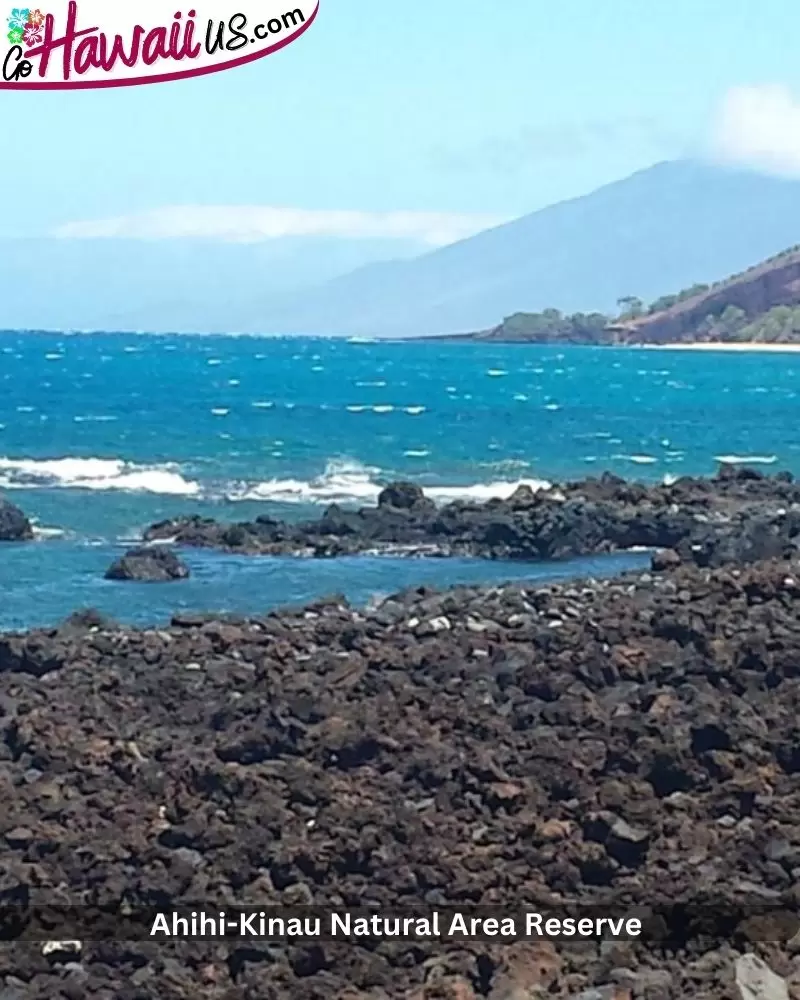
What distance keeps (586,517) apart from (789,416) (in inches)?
1613

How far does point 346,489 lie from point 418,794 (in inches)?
1006

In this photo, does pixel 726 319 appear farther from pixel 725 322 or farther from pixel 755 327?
pixel 755 327

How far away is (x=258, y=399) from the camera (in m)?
72.1

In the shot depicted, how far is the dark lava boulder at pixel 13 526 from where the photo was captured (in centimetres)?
2702

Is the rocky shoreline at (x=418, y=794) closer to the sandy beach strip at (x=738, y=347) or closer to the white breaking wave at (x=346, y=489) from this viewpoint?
the white breaking wave at (x=346, y=489)

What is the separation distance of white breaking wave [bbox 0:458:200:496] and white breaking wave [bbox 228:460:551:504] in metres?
1.43

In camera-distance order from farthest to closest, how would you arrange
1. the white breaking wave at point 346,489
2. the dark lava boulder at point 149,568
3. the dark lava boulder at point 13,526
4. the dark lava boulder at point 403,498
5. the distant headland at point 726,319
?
1. the distant headland at point 726,319
2. the white breaking wave at point 346,489
3. the dark lava boulder at point 403,498
4. the dark lava boulder at point 13,526
5. the dark lava boulder at point 149,568

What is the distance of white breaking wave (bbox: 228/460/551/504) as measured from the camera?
35.4 metres

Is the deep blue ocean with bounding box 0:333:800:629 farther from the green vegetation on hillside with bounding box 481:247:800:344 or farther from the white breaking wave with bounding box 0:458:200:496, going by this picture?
the green vegetation on hillside with bounding box 481:247:800:344

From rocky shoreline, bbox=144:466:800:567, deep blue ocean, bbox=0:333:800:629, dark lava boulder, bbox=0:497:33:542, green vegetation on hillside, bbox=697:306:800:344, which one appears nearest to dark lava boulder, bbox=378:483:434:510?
rocky shoreline, bbox=144:466:800:567

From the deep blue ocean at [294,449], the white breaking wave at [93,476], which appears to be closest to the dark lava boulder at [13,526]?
the deep blue ocean at [294,449]

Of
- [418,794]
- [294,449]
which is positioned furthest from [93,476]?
[418,794]

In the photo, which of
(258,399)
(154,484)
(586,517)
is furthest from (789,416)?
(586,517)

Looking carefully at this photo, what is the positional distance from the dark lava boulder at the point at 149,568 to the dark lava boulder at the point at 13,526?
12.2ft
